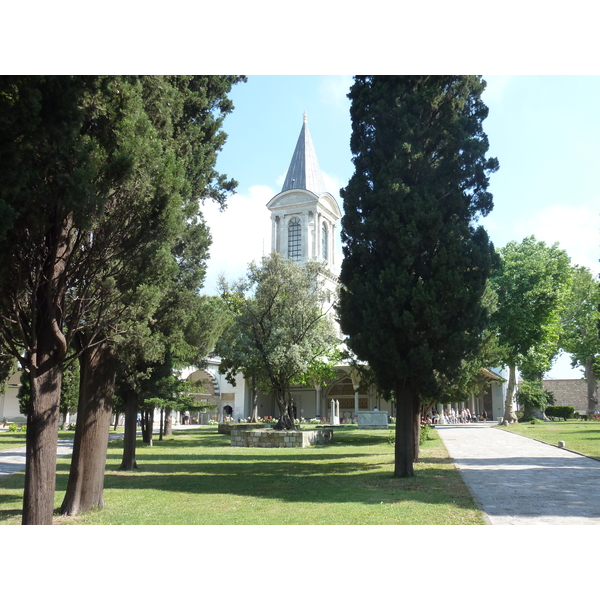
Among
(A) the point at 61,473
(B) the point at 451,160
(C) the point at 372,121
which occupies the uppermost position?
(C) the point at 372,121

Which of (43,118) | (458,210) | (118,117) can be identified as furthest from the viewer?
(458,210)

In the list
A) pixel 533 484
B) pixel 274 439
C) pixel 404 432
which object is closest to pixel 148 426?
pixel 274 439

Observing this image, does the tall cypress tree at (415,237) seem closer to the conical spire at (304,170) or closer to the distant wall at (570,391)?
the conical spire at (304,170)

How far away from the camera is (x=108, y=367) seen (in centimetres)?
823

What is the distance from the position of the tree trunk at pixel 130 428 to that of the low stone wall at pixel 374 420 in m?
18.8

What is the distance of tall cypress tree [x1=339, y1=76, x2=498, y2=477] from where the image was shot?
32.5 feet

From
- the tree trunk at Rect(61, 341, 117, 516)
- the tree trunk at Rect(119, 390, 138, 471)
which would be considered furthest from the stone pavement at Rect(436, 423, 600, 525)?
→ the tree trunk at Rect(119, 390, 138, 471)

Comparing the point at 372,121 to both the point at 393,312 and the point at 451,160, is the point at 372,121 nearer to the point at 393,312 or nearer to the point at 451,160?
the point at 451,160

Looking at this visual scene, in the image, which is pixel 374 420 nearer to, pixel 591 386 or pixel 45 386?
pixel 45 386

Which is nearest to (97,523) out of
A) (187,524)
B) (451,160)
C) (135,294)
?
(187,524)

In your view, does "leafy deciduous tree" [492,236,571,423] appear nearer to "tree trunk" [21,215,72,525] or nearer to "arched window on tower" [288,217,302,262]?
"arched window on tower" [288,217,302,262]

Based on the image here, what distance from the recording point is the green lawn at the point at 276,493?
22.5 feet

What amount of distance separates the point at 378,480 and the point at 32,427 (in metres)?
6.58

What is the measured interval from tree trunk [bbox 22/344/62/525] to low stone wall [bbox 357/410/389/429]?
25198mm
